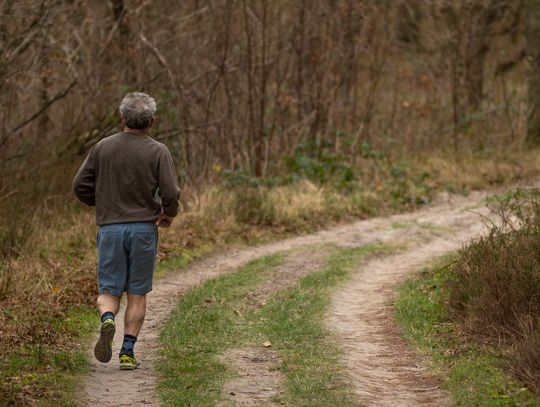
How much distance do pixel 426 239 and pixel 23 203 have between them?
19.1ft

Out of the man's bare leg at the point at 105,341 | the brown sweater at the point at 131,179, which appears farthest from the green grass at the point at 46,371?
the brown sweater at the point at 131,179

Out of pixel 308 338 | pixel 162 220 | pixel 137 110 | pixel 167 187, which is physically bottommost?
pixel 308 338

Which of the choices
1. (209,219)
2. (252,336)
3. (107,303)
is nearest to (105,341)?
(107,303)

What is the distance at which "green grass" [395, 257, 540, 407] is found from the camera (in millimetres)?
6328

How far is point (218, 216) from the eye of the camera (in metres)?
14.9

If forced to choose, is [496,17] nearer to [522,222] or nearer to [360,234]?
[360,234]

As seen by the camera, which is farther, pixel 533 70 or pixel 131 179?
pixel 533 70

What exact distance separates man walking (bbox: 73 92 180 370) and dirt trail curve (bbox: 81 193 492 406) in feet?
1.98

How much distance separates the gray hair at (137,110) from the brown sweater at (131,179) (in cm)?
11

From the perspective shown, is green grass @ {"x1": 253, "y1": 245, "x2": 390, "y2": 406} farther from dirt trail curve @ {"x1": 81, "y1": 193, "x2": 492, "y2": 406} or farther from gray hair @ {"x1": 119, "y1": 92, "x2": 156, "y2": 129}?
gray hair @ {"x1": 119, "y1": 92, "x2": 156, "y2": 129}

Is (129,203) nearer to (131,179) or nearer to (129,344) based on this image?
(131,179)

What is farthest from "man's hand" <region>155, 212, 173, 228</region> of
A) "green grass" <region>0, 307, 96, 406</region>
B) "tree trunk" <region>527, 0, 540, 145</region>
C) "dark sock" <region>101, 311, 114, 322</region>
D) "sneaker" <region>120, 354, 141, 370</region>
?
"tree trunk" <region>527, 0, 540, 145</region>

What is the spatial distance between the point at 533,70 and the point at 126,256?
16.4m

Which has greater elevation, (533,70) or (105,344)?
(533,70)
